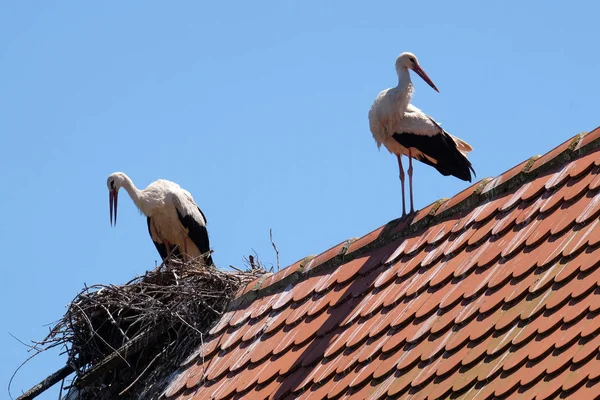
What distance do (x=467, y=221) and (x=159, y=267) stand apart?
3754 millimetres

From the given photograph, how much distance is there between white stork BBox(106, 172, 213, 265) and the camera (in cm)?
1283

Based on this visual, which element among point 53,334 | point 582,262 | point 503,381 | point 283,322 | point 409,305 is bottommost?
point 503,381

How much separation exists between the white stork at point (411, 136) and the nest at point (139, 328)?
156cm

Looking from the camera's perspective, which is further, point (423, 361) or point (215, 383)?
point (215, 383)

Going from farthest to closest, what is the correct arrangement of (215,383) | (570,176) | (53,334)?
(53,334), (215,383), (570,176)

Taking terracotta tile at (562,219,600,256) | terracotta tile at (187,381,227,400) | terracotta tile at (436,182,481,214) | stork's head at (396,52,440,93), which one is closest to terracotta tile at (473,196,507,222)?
terracotta tile at (436,182,481,214)

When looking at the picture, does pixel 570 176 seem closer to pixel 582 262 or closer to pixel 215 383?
pixel 582 262

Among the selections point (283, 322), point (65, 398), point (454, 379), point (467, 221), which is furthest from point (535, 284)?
point (65, 398)

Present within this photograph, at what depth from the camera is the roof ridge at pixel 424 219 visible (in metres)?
6.44

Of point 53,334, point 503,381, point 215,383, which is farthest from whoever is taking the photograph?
point 53,334

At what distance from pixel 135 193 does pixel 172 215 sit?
1.68ft

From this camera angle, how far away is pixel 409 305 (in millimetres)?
6238

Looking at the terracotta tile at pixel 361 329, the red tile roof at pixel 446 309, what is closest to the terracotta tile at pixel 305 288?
the red tile roof at pixel 446 309

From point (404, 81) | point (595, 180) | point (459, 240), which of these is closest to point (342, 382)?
point (459, 240)
